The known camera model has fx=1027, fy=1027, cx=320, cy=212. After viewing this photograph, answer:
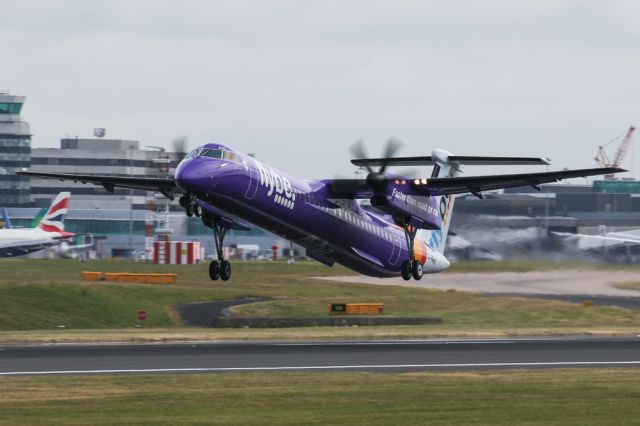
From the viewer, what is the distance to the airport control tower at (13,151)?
17962 centimetres

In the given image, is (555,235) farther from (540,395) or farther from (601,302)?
(540,395)

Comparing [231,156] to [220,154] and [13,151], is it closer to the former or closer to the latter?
[220,154]

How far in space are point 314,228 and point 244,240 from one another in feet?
350

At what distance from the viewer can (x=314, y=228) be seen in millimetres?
42562

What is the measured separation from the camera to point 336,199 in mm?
44375

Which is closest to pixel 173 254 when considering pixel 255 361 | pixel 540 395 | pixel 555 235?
pixel 555 235

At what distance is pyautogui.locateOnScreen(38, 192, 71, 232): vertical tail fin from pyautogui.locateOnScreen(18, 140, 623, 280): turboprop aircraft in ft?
193

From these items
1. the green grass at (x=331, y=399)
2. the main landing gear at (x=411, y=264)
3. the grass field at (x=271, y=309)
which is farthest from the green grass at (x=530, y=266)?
the green grass at (x=331, y=399)

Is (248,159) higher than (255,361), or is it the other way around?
(248,159)

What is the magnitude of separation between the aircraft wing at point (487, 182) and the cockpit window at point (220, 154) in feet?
36.0

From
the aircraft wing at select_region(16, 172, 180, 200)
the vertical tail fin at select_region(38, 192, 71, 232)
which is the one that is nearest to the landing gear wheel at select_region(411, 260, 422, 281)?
the aircraft wing at select_region(16, 172, 180, 200)

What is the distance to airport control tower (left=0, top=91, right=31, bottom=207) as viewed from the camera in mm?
179625

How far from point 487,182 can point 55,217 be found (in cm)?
6884

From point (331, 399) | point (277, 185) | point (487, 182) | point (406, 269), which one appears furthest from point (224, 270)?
point (331, 399)
